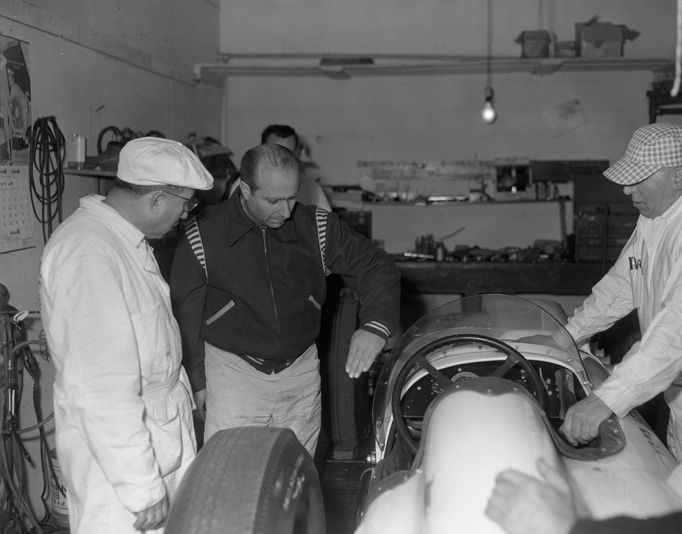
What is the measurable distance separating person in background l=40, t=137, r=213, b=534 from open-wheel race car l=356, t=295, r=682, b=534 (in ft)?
2.41

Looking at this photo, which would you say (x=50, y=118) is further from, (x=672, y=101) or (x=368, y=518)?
(x=672, y=101)

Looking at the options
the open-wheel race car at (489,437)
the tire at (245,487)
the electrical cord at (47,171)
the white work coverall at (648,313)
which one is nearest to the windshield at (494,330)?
the open-wheel race car at (489,437)

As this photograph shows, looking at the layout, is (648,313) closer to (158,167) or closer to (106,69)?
(158,167)

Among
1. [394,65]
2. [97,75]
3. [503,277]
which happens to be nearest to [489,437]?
[97,75]

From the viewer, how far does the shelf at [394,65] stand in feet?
27.4

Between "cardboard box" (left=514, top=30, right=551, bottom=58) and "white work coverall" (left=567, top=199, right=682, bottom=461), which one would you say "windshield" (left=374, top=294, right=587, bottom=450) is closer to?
"white work coverall" (left=567, top=199, right=682, bottom=461)

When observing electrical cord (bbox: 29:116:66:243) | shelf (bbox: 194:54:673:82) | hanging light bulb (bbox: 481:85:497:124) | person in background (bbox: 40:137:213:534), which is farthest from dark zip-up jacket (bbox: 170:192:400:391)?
hanging light bulb (bbox: 481:85:497:124)

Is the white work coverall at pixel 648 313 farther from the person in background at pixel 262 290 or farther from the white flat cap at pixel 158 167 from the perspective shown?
the white flat cap at pixel 158 167

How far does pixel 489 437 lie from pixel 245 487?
72cm

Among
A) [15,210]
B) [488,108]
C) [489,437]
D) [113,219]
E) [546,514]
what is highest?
[488,108]

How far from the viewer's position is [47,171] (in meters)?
4.79

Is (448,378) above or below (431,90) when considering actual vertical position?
below

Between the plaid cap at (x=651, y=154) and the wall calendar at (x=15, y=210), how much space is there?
323 cm

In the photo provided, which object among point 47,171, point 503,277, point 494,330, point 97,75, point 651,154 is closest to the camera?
point 651,154
